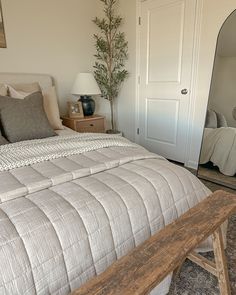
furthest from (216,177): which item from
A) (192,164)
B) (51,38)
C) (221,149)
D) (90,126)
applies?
(51,38)

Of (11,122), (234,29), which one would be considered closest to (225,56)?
(234,29)

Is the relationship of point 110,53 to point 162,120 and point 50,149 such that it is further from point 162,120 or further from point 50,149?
point 50,149

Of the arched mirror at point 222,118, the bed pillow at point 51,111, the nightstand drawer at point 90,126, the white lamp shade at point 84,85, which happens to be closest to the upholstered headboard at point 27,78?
the white lamp shade at point 84,85

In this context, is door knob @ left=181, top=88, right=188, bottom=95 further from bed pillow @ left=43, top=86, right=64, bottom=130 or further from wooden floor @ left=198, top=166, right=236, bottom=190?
bed pillow @ left=43, top=86, right=64, bottom=130

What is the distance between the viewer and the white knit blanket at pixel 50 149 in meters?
1.28

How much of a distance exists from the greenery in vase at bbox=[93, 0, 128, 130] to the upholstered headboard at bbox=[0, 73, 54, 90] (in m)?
0.81

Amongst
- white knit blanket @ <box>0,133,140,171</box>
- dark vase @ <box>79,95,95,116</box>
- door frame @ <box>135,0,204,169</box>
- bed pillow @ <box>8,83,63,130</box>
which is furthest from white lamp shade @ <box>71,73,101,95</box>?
white knit blanket @ <box>0,133,140,171</box>

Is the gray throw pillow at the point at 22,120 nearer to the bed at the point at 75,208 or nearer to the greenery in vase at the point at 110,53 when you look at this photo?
the bed at the point at 75,208

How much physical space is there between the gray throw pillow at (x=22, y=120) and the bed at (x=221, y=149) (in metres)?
1.72

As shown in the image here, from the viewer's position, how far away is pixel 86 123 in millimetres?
2949

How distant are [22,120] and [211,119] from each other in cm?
196

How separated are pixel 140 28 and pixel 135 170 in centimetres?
258

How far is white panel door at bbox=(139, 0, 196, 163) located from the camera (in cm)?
277

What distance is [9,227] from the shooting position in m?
0.80
